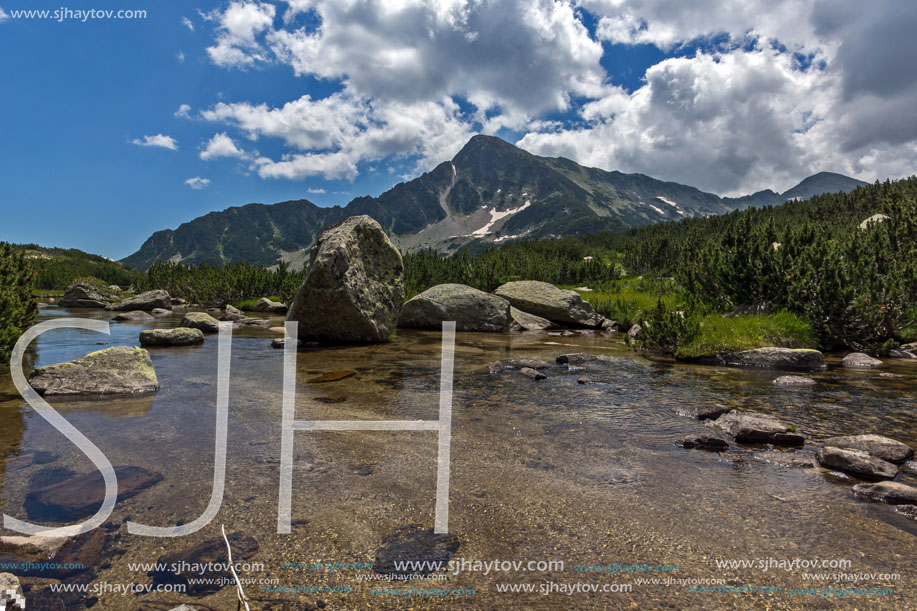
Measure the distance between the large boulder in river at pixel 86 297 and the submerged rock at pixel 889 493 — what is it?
5343 cm

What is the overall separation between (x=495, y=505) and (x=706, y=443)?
355 cm

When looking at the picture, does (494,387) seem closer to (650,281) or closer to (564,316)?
(564,316)

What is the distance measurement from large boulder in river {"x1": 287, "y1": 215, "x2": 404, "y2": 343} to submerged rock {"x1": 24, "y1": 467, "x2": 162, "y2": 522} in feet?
35.3

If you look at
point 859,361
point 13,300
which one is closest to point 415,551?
point 13,300

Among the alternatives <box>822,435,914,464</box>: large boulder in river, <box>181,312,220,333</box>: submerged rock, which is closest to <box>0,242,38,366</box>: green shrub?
<box>181,312,220,333</box>: submerged rock

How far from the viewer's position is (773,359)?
12.3m

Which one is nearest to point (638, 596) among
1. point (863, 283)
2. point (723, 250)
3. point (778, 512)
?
point (778, 512)

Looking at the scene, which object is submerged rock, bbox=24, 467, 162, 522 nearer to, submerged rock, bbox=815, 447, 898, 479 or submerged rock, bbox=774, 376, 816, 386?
submerged rock, bbox=815, 447, 898, 479

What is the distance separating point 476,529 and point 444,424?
3.09 meters

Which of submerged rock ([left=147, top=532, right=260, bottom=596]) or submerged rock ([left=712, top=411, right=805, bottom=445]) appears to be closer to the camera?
submerged rock ([left=147, top=532, right=260, bottom=596])

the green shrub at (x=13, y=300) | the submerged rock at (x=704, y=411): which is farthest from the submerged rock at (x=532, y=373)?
the green shrub at (x=13, y=300)

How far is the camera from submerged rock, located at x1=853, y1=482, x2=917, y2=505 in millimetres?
4227

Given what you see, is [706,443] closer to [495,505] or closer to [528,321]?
[495,505]

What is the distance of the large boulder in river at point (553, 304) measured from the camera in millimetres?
24656
